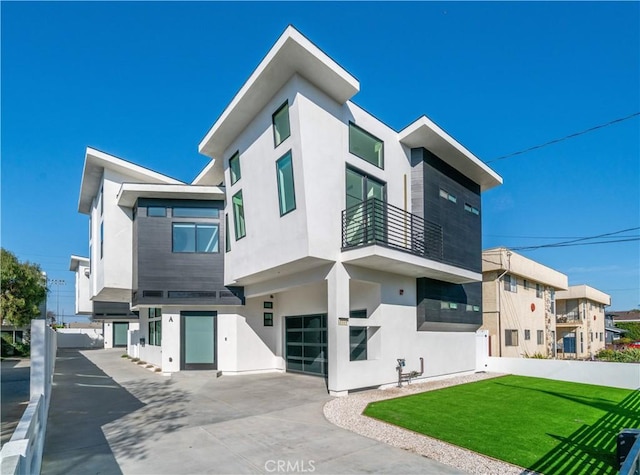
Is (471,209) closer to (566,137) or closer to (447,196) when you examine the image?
(447,196)

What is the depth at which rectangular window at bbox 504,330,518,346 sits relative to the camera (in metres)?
21.7

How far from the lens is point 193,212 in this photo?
15852 millimetres

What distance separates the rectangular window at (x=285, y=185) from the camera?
1102cm

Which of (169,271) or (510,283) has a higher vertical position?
(169,271)

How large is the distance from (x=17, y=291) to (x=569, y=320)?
136 feet

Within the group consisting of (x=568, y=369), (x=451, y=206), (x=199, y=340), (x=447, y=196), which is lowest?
(x=568, y=369)

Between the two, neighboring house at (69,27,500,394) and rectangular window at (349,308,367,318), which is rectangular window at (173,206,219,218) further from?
rectangular window at (349,308,367,318)

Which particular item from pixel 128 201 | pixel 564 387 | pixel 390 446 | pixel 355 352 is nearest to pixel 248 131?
pixel 128 201

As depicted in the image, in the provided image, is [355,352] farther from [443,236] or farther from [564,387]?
[564,387]

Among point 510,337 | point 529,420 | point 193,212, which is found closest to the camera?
point 529,420

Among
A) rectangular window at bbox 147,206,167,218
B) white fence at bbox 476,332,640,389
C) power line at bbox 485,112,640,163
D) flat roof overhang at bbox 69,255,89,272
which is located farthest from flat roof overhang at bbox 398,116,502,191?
flat roof overhang at bbox 69,255,89,272

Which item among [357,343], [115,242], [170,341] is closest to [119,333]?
[115,242]

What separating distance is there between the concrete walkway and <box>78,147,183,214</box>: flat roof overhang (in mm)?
9383

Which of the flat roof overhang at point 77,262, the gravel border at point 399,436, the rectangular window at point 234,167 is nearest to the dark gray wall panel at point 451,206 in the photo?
the gravel border at point 399,436
